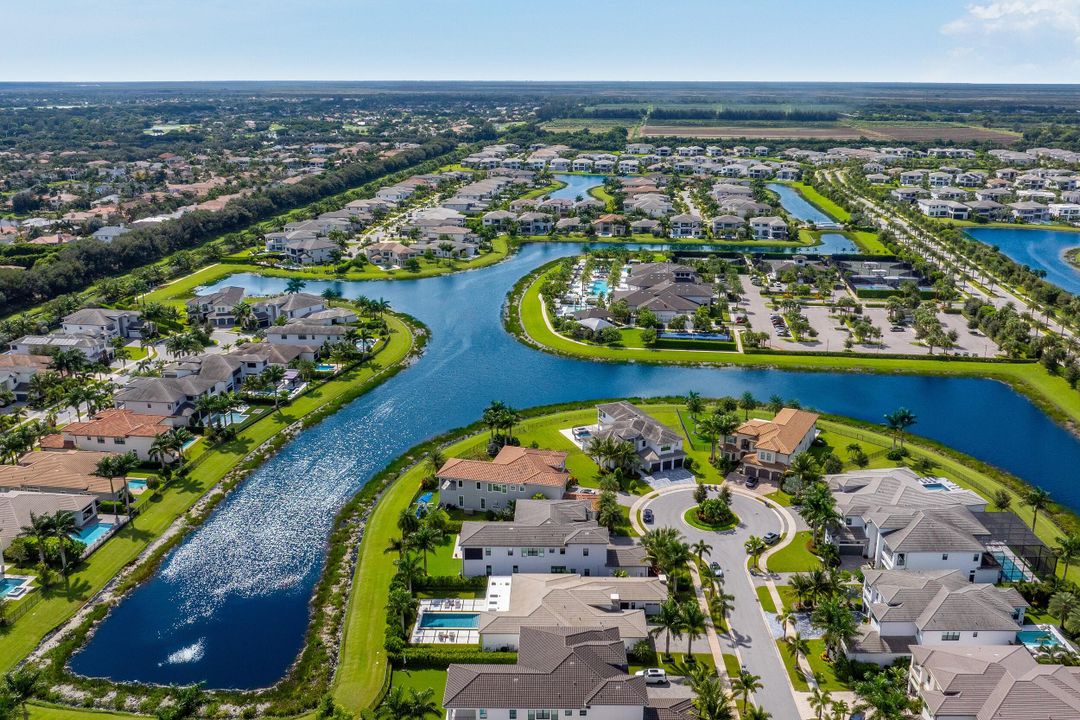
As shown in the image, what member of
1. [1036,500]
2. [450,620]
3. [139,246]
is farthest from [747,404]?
[139,246]

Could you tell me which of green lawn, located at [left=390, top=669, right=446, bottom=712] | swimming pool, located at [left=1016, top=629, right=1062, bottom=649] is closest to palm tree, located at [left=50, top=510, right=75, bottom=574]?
green lawn, located at [left=390, top=669, right=446, bottom=712]

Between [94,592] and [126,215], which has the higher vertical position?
[126,215]

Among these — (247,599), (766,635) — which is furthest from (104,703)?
(766,635)

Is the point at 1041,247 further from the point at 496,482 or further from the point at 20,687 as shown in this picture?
the point at 20,687

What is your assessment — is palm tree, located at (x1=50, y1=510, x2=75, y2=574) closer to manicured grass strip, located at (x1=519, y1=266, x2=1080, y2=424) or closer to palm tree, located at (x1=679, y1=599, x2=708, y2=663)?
palm tree, located at (x1=679, y1=599, x2=708, y2=663)

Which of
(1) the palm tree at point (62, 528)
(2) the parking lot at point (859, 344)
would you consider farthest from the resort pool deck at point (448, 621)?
(2) the parking lot at point (859, 344)

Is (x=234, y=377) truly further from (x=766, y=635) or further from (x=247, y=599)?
(x=766, y=635)
